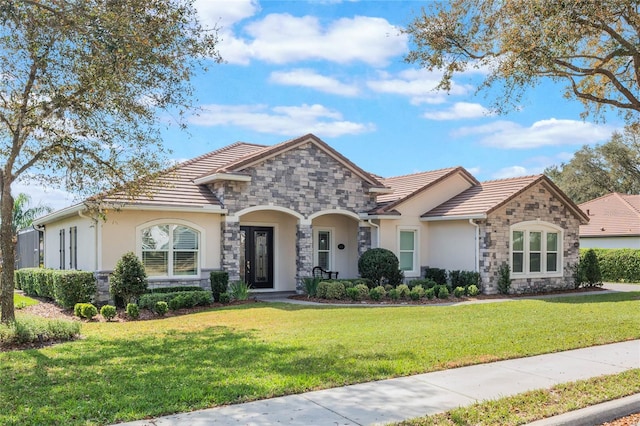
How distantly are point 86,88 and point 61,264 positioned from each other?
12.3 meters

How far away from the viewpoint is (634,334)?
10562mm

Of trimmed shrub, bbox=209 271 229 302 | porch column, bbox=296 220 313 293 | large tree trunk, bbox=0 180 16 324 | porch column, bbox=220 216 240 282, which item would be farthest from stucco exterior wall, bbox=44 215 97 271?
porch column, bbox=296 220 313 293

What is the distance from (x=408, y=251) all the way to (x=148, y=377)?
589 inches

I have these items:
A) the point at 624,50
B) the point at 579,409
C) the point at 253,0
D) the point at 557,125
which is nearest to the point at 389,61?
the point at 253,0

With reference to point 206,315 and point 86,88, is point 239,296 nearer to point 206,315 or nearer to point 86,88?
point 206,315

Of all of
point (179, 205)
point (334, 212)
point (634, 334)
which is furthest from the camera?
point (334, 212)

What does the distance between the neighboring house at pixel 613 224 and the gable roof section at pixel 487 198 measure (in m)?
10.0

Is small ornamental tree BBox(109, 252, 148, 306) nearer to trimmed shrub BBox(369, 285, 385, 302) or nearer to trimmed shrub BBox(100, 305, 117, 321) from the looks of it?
trimmed shrub BBox(100, 305, 117, 321)

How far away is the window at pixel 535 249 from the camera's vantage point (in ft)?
65.1

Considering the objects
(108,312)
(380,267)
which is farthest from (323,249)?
(108,312)

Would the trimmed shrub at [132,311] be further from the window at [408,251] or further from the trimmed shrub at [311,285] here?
the window at [408,251]

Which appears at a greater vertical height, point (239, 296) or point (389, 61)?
point (389, 61)

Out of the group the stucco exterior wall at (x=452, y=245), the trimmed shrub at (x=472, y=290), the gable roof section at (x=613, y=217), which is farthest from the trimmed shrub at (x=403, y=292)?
the gable roof section at (x=613, y=217)

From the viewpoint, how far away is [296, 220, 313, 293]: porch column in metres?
18.6
